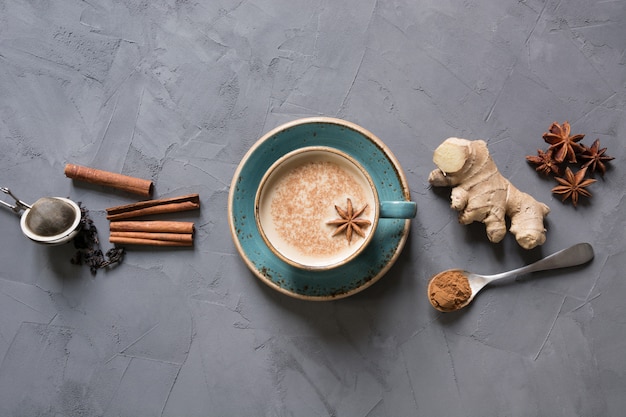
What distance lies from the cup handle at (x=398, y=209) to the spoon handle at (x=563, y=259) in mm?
286

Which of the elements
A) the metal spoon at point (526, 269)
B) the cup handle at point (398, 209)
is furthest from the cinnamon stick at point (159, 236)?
the metal spoon at point (526, 269)

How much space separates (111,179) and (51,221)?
6.1 inches

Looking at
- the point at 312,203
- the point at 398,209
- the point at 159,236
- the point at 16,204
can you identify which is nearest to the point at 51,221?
the point at 16,204

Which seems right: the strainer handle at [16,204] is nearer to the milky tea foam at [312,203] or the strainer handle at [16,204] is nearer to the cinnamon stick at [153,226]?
the cinnamon stick at [153,226]

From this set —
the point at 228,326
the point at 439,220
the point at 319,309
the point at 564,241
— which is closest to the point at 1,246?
the point at 228,326

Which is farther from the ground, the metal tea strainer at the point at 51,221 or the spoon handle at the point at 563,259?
the spoon handle at the point at 563,259

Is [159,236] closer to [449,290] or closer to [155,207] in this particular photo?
[155,207]

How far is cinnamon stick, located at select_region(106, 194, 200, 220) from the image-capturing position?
1.25 meters

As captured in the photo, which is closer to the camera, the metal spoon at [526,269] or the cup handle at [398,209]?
the cup handle at [398,209]

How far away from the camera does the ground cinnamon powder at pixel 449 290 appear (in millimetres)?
1208

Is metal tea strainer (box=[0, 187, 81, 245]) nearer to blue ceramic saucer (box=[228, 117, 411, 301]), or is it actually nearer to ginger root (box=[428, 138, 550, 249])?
blue ceramic saucer (box=[228, 117, 411, 301])

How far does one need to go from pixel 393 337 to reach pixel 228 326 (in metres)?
0.37

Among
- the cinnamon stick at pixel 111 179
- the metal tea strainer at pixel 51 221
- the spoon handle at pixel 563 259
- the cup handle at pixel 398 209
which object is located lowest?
the metal tea strainer at pixel 51 221

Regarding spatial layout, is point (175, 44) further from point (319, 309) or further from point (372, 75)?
point (319, 309)
